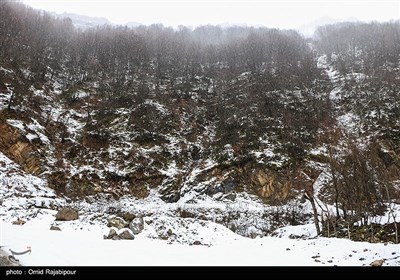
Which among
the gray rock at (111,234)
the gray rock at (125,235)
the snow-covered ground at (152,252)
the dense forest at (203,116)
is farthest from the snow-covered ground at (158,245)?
the dense forest at (203,116)

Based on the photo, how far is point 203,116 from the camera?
37.2 meters

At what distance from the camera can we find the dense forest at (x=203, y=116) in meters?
24.9

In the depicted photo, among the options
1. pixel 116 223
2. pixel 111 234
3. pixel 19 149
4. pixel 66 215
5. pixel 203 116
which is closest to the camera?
pixel 111 234

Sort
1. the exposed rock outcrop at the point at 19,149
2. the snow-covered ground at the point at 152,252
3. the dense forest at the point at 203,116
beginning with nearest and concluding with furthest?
the snow-covered ground at the point at 152,252 → the exposed rock outcrop at the point at 19,149 → the dense forest at the point at 203,116

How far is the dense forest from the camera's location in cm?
2486

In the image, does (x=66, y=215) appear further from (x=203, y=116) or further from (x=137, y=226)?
(x=203, y=116)

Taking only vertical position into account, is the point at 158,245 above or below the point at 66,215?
below

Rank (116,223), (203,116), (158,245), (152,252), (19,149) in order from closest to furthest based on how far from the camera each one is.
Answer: (152,252)
(158,245)
(116,223)
(19,149)
(203,116)

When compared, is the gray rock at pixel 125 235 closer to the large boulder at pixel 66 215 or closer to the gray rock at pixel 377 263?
the large boulder at pixel 66 215

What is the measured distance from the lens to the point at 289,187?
83.3 feet

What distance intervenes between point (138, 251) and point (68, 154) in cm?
2101

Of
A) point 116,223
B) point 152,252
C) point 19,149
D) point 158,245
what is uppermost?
point 19,149

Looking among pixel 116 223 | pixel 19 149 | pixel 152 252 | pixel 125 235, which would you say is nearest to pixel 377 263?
pixel 152 252
